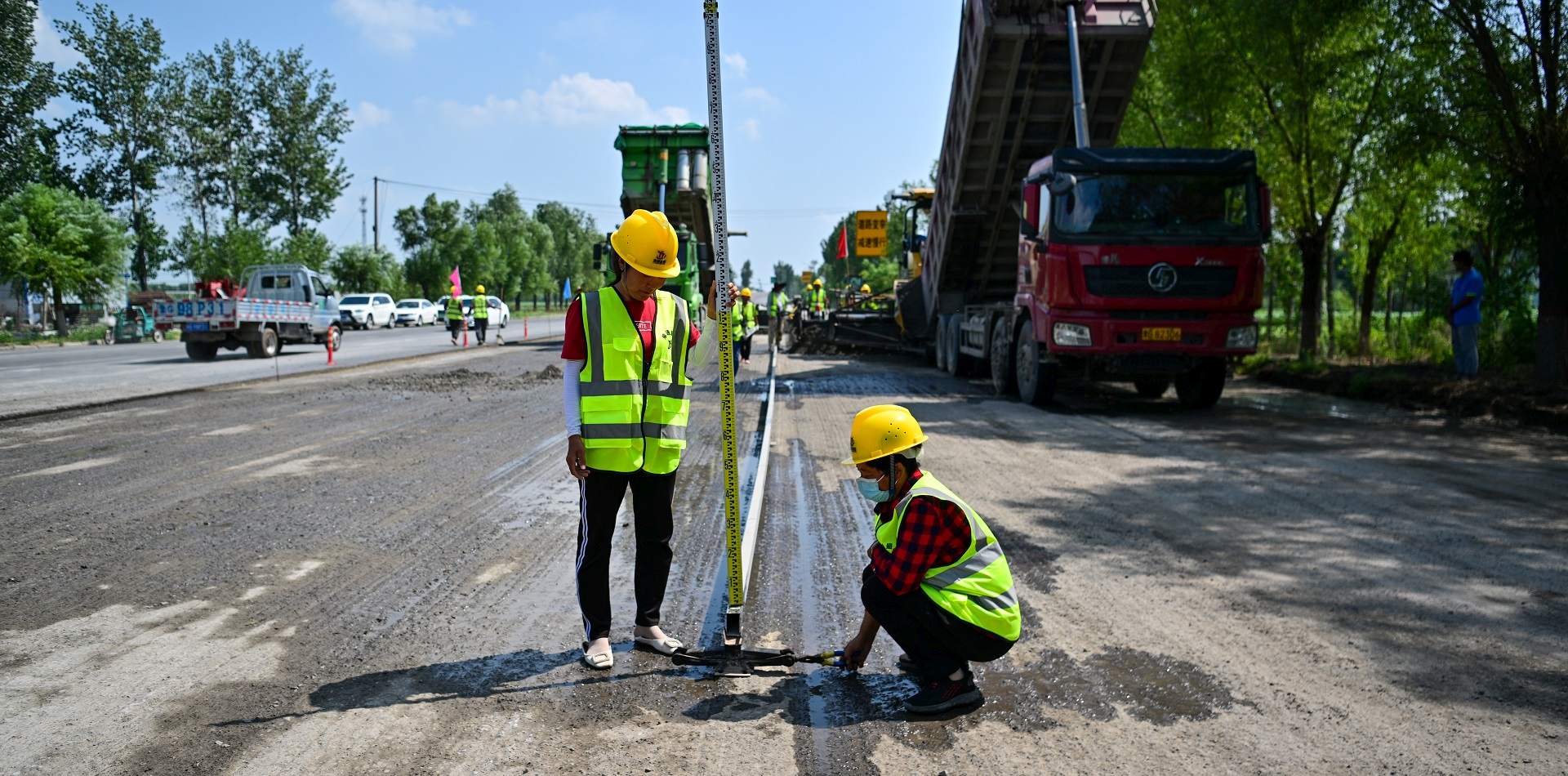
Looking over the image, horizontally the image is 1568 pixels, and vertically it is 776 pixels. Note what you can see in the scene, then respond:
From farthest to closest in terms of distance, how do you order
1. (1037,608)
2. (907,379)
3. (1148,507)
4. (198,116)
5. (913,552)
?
(198,116), (907,379), (1148,507), (1037,608), (913,552)

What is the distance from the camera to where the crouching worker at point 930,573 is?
3.79 m

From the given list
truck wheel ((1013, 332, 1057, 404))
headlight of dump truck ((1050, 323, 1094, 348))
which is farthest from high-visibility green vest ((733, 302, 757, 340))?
A: headlight of dump truck ((1050, 323, 1094, 348))

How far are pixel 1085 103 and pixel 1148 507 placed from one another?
874cm

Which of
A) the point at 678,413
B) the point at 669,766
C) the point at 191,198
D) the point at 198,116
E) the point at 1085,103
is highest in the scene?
the point at 198,116

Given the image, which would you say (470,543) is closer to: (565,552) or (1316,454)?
(565,552)

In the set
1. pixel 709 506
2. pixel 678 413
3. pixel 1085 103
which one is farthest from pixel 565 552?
pixel 1085 103

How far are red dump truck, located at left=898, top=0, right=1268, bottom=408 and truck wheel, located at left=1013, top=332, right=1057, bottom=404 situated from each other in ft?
0.10

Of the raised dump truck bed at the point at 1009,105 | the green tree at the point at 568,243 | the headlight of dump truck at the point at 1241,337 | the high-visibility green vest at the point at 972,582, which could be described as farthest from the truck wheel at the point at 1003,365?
the green tree at the point at 568,243

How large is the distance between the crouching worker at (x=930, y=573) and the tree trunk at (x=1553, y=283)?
12283 millimetres

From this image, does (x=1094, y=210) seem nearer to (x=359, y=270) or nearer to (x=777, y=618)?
(x=777, y=618)

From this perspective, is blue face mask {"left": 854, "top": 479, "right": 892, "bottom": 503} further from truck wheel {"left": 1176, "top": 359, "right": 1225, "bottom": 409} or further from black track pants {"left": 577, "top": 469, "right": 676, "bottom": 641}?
truck wheel {"left": 1176, "top": 359, "right": 1225, "bottom": 409}

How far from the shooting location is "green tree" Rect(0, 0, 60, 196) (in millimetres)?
43000

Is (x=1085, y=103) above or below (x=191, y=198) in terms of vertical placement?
below

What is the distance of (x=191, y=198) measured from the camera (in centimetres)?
5547
